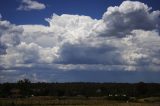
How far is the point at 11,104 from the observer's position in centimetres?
8862

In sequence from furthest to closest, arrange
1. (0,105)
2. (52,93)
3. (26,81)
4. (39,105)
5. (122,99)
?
(26,81), (52,93), (122,99), (39,105), (0,105)

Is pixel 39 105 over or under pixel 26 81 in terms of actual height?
under

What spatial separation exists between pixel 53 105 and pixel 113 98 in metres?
39.0

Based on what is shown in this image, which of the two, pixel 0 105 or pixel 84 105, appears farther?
pixel 84 105

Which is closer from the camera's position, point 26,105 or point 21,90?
point 26,105

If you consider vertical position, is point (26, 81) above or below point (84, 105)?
above

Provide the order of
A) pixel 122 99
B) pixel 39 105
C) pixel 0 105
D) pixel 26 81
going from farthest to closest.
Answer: pixel 26 81
pixel 122 99
pixel 39 105
pixel 0 105

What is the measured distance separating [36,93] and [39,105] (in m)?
64.4

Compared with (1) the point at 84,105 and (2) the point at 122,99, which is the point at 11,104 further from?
(2) the point at 122,99

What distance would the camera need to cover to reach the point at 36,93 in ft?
503

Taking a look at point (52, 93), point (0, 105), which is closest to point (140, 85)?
point (52, 93)

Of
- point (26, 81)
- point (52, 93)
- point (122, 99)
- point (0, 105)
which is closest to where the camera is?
point (0, 105)

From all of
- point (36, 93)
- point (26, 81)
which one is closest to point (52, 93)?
point (36, 93)

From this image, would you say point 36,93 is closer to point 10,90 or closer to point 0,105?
point 10,90
